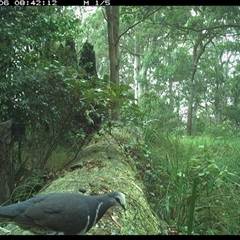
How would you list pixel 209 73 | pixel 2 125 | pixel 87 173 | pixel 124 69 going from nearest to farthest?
pixel 87 173
pixel 2 125
pixel 209 73
pixel 124 69

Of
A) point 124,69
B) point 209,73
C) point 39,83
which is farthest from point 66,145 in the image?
point 124,69

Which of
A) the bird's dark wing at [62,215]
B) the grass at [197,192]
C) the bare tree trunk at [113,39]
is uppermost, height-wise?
the bare tree trunk at [113,39]

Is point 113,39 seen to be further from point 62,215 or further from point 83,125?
point 62,215

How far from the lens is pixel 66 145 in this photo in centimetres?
548

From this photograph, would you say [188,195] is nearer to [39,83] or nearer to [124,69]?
[39,83]

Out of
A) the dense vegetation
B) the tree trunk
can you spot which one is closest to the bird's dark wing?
the dense vegetation

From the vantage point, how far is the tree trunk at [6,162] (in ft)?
12.3

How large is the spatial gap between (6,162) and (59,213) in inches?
90.3

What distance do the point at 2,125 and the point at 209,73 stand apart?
16.5 meters

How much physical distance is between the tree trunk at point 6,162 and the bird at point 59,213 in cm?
205

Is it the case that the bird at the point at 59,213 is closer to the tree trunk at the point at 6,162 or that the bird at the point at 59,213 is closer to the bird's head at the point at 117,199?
the bird's head at the point at 117,199
